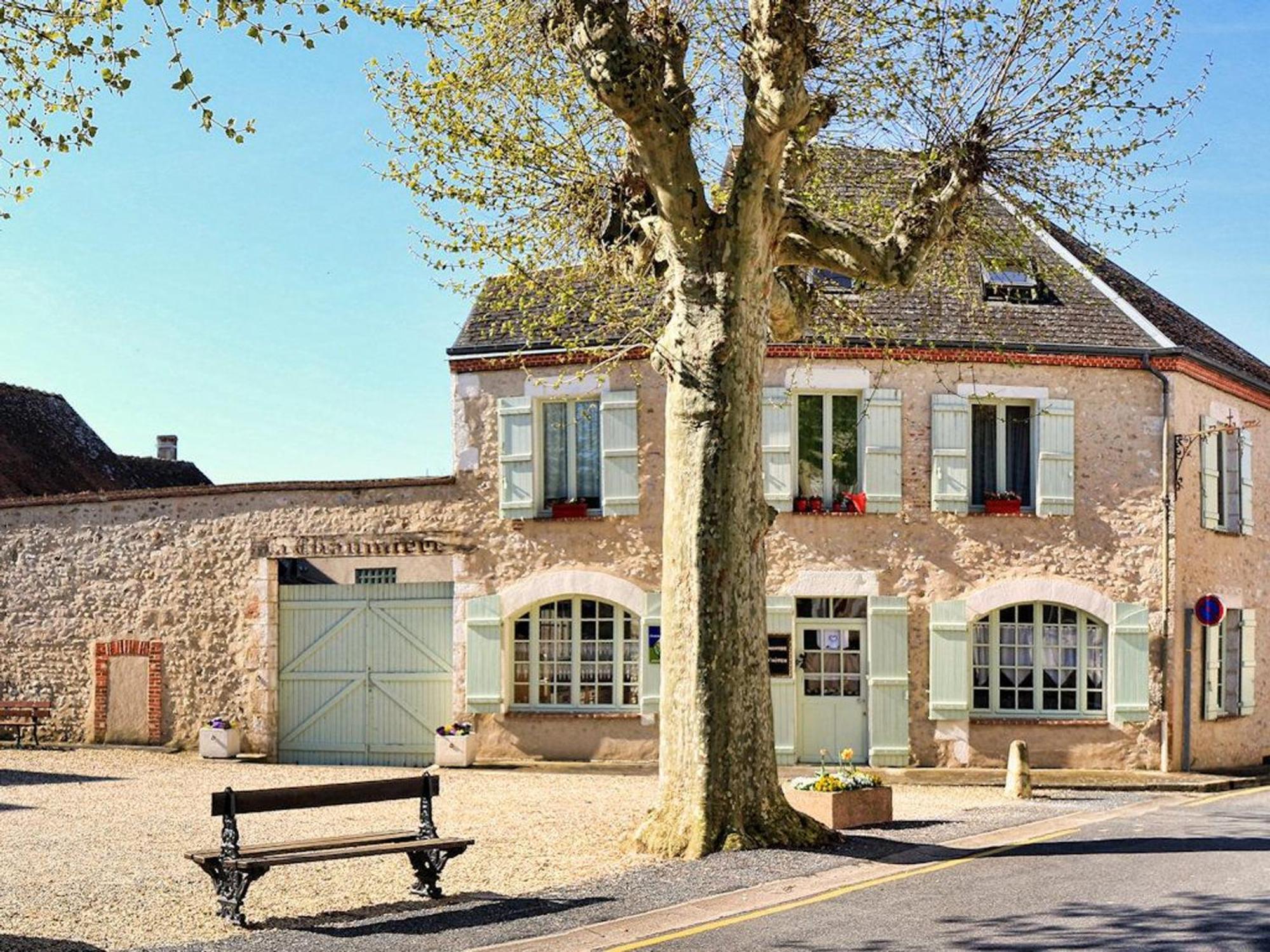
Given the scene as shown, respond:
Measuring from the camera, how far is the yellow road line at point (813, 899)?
27.0 feet

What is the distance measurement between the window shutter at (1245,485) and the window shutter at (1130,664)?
2.88 m

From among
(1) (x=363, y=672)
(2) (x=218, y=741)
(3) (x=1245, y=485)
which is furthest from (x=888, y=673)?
(2) (x=218, y=741)

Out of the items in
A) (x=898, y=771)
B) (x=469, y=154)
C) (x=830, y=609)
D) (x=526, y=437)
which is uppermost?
(x=469, y=154)

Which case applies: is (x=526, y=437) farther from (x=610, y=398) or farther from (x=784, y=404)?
(x=784, y=404)

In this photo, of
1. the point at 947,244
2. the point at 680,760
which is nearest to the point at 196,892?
the point at 680,760

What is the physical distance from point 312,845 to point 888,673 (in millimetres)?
10420

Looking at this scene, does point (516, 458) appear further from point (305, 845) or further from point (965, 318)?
point (305, 845)

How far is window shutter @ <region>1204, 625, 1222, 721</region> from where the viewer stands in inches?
759

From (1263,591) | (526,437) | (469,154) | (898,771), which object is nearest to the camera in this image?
(469,154)

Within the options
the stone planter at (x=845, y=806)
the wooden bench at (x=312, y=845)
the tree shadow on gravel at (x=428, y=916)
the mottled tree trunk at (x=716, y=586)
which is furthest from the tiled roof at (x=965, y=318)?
the tree shadow on gravel at (x=428, y=916)

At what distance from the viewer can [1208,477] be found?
64.7ft

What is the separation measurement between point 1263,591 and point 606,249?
12192 millimetres

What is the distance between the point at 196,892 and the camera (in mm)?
9727

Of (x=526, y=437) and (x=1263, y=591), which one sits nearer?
(x=526, y=437)
